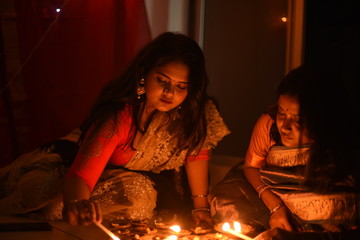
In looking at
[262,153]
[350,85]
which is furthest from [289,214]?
[350,85]

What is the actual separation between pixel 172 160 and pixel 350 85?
1.35 metres

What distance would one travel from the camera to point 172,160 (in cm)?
240

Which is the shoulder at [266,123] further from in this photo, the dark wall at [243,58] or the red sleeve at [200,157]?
the dark wall at [243,58]

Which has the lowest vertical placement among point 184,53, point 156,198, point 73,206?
point 156,198

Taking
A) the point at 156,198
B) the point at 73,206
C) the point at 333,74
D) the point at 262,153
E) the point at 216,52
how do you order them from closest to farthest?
the point at 73,206
the point at 333,74
the point at 262,153
the point at 156,198
the point at 216,52

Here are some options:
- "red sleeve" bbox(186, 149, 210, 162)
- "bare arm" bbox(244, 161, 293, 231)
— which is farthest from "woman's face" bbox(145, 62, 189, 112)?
"bare arm" bbox(244, 161, 293, 231)

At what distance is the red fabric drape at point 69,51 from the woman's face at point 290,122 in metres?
1.44

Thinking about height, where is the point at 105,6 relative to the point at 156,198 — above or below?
above

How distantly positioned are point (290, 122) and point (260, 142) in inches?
12.5

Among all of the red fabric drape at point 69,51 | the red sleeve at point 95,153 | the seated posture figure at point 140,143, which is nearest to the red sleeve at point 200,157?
the seated posture figure at point 140,143

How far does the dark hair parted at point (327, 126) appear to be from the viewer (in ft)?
6.41

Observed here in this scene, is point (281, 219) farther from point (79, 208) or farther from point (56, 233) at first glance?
point (56, 233)

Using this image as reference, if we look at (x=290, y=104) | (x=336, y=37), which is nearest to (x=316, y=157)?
(x=290, y=104)

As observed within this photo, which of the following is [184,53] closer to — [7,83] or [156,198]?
[156,198]
